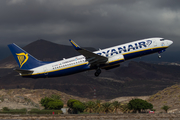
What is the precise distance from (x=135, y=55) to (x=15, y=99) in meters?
120

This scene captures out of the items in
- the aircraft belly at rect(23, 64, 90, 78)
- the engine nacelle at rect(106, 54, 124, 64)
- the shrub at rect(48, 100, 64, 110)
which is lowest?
the shrub at rect(48, 100, 64, 110)

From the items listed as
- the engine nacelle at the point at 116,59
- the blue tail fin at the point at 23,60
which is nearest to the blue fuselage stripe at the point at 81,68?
the engine nacelle at the point at 116,59

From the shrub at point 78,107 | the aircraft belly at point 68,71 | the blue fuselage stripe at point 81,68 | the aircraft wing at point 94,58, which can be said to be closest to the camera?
the aircraft wing at point 94,58

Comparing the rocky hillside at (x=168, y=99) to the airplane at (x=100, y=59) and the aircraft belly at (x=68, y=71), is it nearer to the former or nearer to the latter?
the airplane at (x=100, y=59)

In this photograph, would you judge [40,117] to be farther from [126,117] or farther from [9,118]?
[126,117]

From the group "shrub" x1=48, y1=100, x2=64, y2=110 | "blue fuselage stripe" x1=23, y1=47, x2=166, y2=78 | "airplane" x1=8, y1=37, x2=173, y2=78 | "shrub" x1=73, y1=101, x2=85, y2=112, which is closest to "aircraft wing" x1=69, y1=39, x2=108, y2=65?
"airplane" x1=8, y1=37, x2=173, y2=78

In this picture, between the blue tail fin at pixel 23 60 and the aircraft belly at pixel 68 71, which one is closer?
the aircraft belly at pixel 68 71

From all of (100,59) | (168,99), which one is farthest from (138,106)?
(100,59)

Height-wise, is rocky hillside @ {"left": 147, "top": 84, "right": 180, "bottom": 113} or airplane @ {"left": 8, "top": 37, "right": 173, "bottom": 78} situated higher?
airplane @ {"left": 8, "top": 37, "right": 173, "bottom": 78}

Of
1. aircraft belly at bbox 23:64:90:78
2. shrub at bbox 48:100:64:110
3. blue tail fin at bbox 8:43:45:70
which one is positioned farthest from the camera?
shrub at bbox 48:100:64:110

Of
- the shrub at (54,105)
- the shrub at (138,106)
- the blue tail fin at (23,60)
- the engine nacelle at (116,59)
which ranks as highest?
the blue tail fin at (23,60)

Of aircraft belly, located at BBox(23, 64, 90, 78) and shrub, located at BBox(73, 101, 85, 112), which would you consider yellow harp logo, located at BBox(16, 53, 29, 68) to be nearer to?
aircraft belly, located at BBox(23, 64, 90, 78)

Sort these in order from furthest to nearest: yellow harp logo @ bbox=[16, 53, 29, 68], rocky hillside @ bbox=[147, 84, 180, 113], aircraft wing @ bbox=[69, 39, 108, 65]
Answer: rocky hillside @ bbox=[147, 84, 180, 113] → yellow harp logo @ bbox=[16, 53, 29, 68] → aircraft wing @ bbox=[69, 39, 108, 65]

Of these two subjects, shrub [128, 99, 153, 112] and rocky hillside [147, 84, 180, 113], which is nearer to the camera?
shrub [128, 99, 153, 112]
